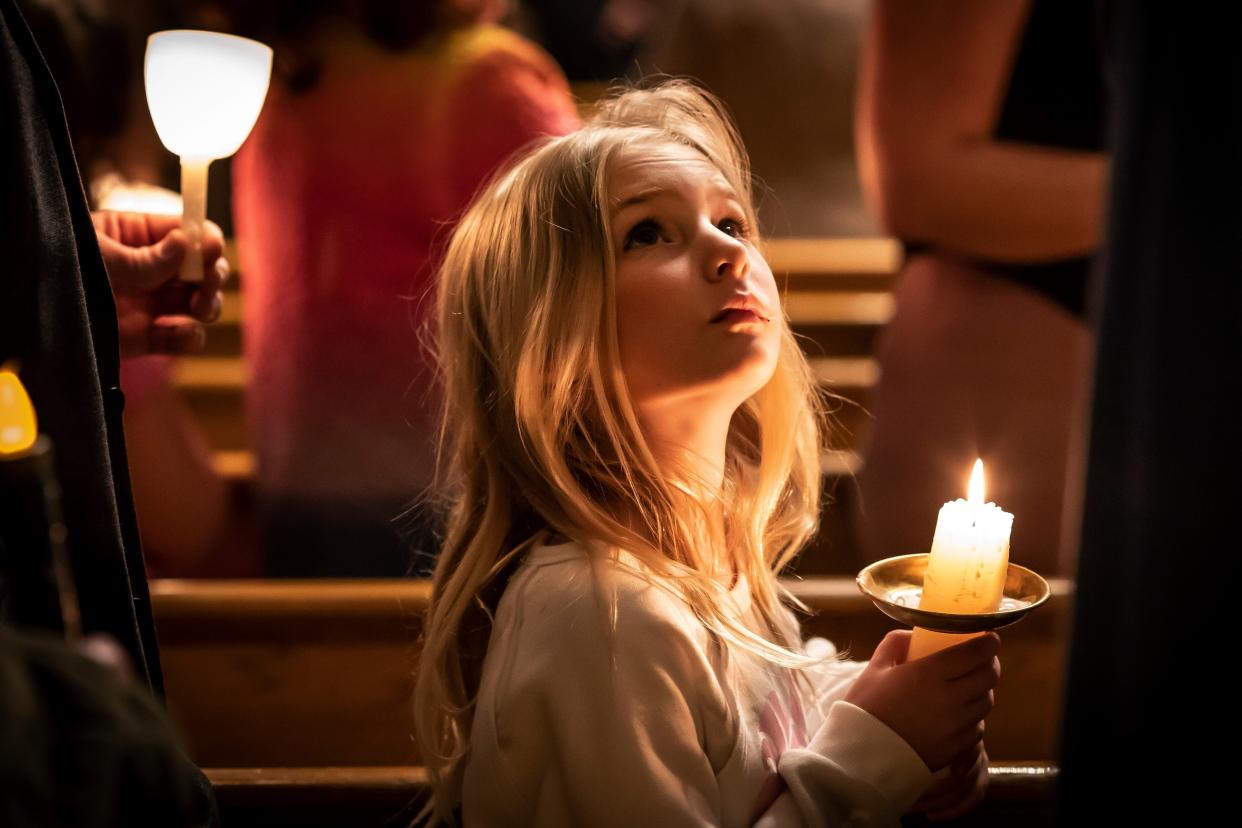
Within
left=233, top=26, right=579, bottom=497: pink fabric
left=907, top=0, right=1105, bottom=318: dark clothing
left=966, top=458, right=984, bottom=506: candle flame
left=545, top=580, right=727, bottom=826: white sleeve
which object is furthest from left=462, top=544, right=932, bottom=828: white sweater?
left=907, top=0, right=1105, bottom=318: dark clothing

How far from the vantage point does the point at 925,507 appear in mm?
2191

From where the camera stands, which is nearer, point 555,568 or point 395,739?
point 555,568

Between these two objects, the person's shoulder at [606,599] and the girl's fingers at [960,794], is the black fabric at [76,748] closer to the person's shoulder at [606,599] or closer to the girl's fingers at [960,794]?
the person's shoulder at [606,599]

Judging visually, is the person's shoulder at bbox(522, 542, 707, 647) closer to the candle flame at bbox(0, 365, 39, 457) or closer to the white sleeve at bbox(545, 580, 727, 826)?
the white sleeve at bbox(545, 580, 727, 826)

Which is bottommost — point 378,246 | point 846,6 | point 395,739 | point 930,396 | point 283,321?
point 395,739

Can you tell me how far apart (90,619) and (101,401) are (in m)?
0.17

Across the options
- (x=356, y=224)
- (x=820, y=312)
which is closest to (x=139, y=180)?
(x=356, y=224)

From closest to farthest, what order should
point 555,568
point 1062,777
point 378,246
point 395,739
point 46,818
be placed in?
1. point 46,818
2. point 1062,777
3. point 555,568
4. point 395,739
5. point 378,246

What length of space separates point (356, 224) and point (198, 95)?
2.50 feet

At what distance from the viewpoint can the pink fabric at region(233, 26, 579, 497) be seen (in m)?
1.97

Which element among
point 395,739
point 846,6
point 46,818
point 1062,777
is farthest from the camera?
point 846,6

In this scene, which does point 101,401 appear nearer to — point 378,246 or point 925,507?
point 378,246

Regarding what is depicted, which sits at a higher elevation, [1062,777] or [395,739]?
[1062,777]

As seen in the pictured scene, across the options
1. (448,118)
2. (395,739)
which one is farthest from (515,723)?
(448,118)
